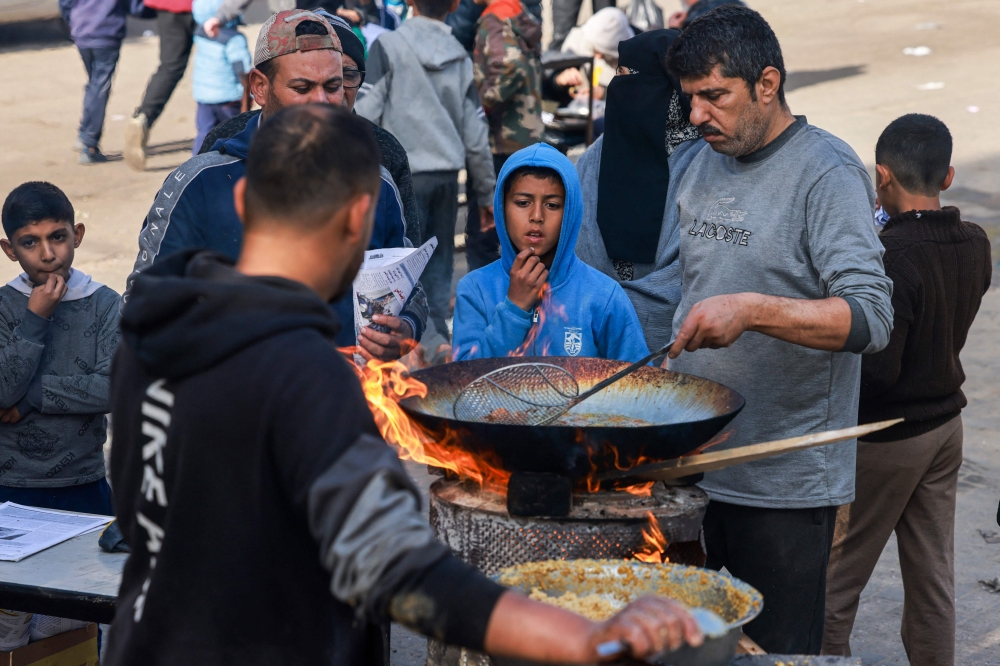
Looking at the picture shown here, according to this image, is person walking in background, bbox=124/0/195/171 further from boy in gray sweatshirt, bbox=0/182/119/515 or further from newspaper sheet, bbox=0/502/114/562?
newspaper sheet, bbox=0/502/114/562

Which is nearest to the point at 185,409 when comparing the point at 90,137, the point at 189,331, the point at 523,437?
the point at 189,331

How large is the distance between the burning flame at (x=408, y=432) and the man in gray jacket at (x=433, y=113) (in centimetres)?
374

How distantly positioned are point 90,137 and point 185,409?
9928mm

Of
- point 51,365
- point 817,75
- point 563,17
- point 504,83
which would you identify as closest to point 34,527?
point 51,365

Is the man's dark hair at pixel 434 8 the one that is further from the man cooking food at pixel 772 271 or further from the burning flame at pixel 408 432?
the burning flame at pixel 408 432

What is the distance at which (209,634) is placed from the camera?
170 cm

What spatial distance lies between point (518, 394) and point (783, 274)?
79 centimetres

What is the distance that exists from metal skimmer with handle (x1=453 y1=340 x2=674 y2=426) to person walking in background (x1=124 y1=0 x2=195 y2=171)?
24.8ft

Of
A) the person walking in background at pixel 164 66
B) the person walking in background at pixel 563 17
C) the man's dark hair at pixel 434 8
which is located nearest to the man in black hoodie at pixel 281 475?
the man's dark hair at pixel 434 8

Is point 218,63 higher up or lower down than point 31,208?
higher up

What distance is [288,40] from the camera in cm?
328

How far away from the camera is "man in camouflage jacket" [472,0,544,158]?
7.03 metres

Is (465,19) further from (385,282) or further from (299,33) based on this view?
(385,282)

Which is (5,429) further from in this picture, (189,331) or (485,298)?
(189,331)
